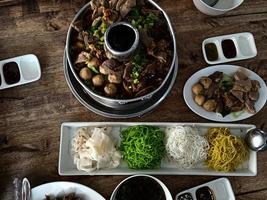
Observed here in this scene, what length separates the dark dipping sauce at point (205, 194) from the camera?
177 cm

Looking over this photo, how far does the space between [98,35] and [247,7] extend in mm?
699

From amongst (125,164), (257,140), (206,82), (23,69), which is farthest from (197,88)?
(23,69)

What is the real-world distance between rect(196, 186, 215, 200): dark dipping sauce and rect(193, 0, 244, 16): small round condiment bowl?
0.71 metres

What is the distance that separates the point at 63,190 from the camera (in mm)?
1744

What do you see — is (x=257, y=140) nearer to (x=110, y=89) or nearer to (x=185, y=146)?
(x=185, y=146)

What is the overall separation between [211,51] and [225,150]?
0.42 metres

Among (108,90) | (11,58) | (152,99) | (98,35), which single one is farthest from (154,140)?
(11,58)

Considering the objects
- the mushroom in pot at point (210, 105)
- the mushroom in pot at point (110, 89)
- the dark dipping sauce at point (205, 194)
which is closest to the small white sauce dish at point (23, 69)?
the mushroom in pot at point (110, 89)

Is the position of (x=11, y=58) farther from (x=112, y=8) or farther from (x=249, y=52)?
(x=249, y=52)

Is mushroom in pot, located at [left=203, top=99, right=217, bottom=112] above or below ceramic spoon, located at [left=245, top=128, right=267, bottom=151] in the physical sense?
above

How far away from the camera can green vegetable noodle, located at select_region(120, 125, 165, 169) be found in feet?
5.69

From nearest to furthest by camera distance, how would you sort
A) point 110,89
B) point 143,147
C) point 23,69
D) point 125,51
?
1. point 125,51
2. point 110,89
3. point 143,147
4. point 23,69

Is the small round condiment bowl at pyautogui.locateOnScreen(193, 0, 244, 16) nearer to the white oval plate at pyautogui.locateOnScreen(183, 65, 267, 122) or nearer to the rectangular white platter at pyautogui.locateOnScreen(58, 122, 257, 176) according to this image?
the white oval plate at pyautogui.locateOnScreen(183, 65, 267, 122)

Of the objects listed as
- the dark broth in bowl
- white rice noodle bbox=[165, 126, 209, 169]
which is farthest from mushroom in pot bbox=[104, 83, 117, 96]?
white rice noodle bbox=[165, 126, 209, 169]
